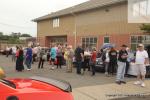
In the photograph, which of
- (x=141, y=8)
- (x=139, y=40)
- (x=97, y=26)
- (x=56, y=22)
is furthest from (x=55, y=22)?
(x=139, y=40)

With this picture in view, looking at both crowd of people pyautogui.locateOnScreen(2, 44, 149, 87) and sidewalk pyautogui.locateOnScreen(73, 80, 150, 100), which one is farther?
crowd of people pyautogui.locateOnScreen(2, 44, 149, 87)

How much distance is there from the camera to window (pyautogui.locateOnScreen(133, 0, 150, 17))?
23.7 meters

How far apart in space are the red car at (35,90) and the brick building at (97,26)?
19.6 meters

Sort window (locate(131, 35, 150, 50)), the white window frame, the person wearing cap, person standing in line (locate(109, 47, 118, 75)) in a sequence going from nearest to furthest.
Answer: the person wearing cap → person standing in line (locate(109, 47, 118, 75)) → window (locate(131, 35, 150, 50)) → the white window frame

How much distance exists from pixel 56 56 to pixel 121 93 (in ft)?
30.7

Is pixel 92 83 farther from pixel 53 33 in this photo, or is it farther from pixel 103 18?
pixel 53 33

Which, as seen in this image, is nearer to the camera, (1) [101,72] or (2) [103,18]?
(1) [101,72]

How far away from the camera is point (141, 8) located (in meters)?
24.1

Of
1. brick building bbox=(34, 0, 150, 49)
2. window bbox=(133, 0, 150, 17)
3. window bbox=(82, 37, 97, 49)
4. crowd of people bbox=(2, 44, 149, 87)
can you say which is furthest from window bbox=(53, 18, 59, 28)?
crowd of people bbox=(2, 44, 149, 87)

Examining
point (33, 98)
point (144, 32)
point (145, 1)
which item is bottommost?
point (33, 98)

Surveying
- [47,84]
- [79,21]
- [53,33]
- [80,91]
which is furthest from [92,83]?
[53,33]

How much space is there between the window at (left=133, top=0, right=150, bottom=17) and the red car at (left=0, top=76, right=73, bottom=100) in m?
20.3

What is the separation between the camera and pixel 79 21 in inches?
1286

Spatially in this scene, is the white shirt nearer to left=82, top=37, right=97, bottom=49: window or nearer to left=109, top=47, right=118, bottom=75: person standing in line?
left=109, top=47, right=118, bottom=75: person standing in line
